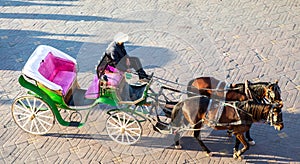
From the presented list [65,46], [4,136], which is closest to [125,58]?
[4,136]

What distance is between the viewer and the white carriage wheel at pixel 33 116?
784cm

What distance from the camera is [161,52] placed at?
10.0 m

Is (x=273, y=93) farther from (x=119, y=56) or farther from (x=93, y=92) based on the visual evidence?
(x=93, y=92)

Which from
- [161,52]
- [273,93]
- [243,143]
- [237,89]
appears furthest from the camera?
[161,52]

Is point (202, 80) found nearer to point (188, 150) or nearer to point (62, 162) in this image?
point (188, 150)

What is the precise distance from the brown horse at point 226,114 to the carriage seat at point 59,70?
1952 mm

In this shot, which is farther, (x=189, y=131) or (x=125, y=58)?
(x=189, y=131)

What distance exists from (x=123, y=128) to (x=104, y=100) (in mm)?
578

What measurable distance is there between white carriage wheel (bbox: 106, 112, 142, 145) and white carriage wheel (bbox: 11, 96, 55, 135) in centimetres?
104

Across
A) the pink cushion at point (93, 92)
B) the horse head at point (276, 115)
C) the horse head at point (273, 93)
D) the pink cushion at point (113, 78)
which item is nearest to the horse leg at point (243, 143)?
the horse head at point (276, 115)

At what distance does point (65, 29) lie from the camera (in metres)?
11.1

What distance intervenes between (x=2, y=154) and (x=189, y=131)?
324cm

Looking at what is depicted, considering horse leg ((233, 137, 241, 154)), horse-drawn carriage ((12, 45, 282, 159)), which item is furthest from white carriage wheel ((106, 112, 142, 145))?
horse leg ((233, 137, 241, 154))

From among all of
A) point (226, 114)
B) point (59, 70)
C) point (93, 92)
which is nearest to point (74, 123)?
point (93, 92)
